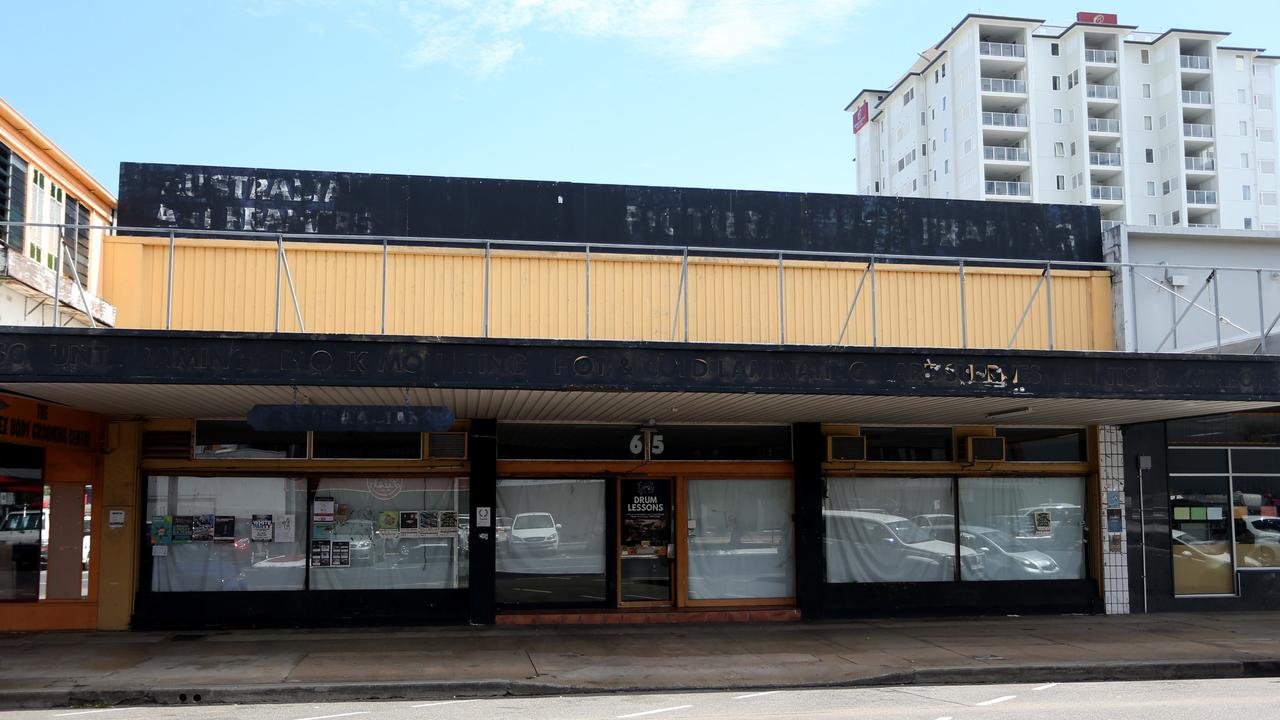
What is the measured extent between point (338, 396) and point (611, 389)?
3.05m

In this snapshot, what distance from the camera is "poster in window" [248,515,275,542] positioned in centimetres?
1530

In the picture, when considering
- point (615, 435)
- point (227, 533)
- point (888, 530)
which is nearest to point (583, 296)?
point (615, 435)

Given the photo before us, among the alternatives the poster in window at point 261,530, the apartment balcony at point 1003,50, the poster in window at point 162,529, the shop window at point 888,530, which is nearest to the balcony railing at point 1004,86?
the apartment balcony at point 1003,50

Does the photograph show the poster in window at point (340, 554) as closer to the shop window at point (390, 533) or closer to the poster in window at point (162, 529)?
the shop window at point (390, 533)

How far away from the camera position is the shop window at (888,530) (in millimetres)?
16516

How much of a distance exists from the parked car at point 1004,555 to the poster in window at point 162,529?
10.6 metres

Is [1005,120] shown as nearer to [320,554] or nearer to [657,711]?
[320,554]

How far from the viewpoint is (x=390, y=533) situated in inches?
611

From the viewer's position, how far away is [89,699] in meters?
10.7

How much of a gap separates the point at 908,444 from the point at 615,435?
4284 mm

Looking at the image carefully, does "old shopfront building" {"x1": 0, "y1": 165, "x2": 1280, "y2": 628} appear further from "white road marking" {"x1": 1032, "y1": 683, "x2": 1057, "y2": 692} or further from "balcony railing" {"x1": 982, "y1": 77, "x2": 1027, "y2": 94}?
"balcony railing" {"x1": 982, "y1": 77, "x2": 1027, "y2": 94}

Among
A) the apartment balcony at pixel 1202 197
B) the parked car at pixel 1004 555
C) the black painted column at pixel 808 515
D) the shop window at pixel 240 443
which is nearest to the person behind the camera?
the shop window at pixel 240 443

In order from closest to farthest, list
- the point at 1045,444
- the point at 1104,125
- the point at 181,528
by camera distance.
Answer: the point at 181,528 < the point at 1045,444 < the point at 1104,125

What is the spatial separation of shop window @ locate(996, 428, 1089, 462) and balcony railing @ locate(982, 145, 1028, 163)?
63815 mm
